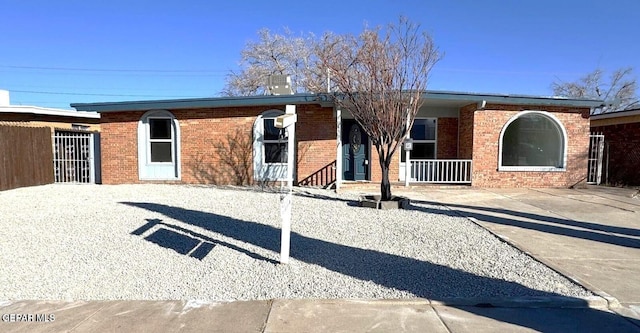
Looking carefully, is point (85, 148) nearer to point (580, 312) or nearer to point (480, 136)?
point (480, 136)

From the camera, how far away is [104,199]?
30.8 ft

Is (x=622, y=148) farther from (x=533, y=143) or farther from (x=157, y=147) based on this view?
(x=157, y=147)

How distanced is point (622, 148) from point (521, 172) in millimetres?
5161

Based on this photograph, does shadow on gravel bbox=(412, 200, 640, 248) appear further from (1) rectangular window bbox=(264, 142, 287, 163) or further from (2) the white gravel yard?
(1) rectangular window bbox=(264, 142, 287, 163)

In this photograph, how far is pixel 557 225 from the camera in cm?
703

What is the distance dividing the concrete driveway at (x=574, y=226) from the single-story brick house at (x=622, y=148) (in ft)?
7.25

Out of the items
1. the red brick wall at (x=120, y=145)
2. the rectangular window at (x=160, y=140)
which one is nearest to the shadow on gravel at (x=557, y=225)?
the rectangular window at (x=160, y=140)

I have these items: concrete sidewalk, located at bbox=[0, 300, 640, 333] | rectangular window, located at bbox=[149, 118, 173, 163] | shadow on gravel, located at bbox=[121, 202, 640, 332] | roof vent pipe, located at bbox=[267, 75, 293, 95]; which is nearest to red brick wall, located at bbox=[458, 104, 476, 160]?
roof vent pipe, located at bbox=[267, 75, 293, 95]

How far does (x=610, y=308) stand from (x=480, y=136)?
371 inches

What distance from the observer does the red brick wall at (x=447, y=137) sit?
542 inches

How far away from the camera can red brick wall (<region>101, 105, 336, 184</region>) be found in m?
12.5

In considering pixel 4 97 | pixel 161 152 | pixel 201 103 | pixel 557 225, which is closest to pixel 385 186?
pixel 557 225

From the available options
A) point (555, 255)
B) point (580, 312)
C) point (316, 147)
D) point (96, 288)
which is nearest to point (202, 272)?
point (96, 288)

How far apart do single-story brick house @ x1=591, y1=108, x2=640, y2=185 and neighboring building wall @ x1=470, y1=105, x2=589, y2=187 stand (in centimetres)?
263
